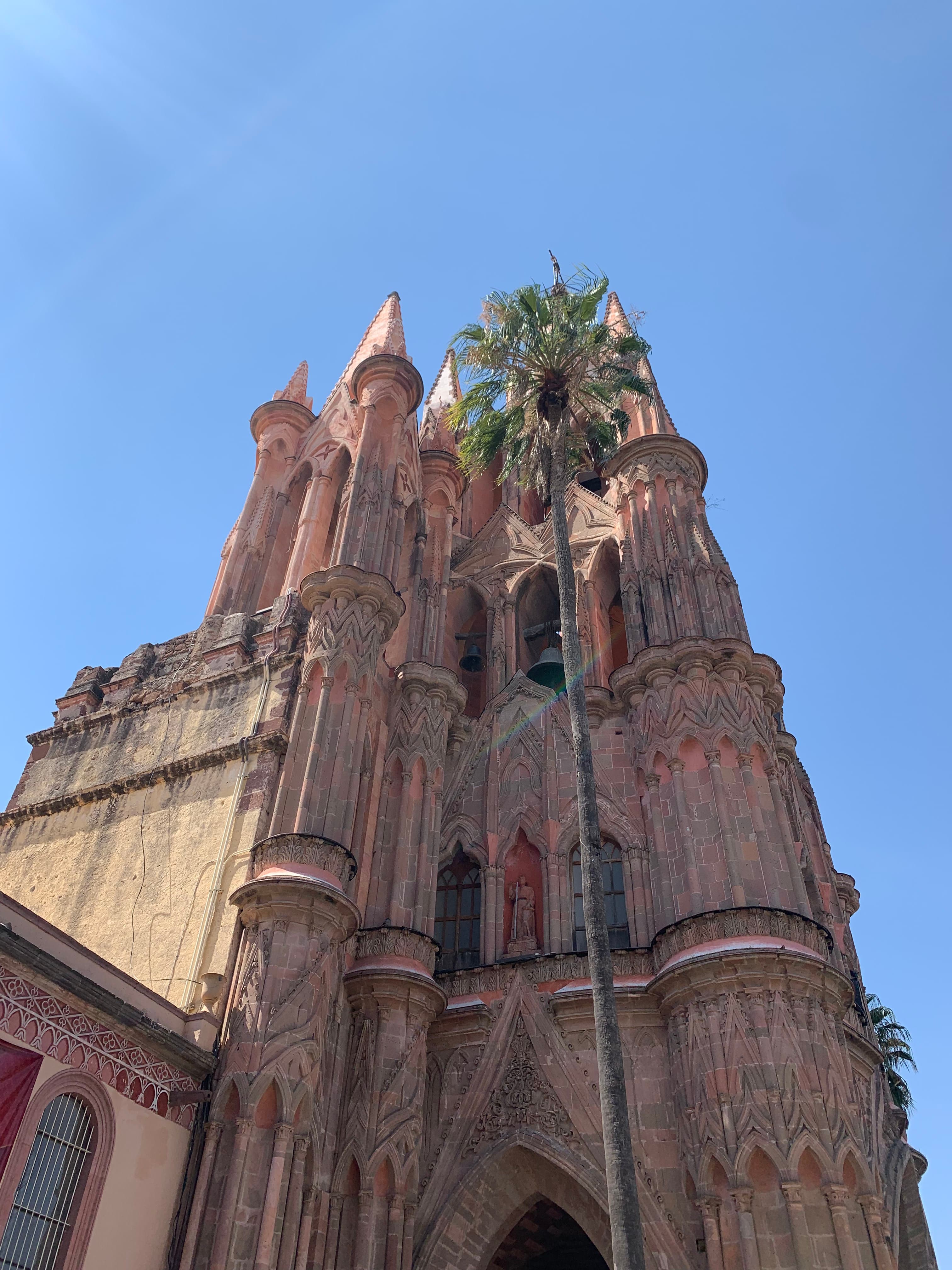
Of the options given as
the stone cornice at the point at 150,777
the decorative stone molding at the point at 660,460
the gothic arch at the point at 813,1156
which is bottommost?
the gothic arch at the point at 813,1156

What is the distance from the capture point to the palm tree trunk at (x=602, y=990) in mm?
11047

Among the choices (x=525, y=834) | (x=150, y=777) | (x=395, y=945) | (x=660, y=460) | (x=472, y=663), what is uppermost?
(x=660, y=460)

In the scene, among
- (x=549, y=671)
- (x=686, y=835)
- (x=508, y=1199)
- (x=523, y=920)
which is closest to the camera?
(x=508, y=1199)

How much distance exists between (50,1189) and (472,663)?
16904 mm

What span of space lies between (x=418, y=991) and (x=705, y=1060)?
486 centimetres

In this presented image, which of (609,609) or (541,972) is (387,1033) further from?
(609,609)

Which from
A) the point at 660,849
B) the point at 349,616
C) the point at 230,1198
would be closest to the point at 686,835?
the point at 660,849

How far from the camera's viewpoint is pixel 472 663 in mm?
27484

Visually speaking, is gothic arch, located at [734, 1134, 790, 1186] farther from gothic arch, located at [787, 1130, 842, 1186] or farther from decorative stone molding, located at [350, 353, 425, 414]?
decorative stone molding, located at [350, 353, 425, 414]

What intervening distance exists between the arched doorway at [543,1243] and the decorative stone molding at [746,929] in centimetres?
479

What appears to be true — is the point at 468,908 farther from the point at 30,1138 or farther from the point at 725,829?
the point at 30,1138

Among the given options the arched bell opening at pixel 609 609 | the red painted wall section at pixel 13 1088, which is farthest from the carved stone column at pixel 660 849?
the red painted wall section at pixel 13 1088

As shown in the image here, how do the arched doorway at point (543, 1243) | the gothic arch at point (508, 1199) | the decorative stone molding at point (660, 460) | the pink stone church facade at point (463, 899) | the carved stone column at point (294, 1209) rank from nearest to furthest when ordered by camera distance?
the carved stone column at point (294, 1209), the pink stone church facade at point (463, 899), the gothic arch at point (508, 1199), the arched doorway at point (543, 1243), the decorative stone molding at point (660, 460)

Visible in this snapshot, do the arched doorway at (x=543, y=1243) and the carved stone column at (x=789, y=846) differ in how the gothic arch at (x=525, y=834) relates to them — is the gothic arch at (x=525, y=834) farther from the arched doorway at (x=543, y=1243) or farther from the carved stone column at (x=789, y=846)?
the arched doorway at (x=543, y=1243)
